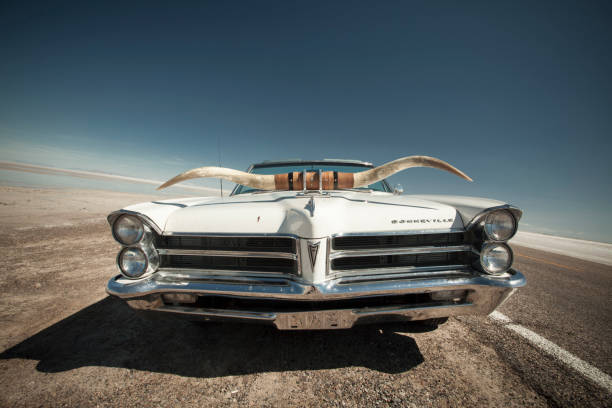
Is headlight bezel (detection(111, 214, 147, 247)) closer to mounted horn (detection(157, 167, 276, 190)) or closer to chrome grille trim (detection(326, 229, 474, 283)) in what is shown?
mounted horn (detection(157, 167, 276, 190))

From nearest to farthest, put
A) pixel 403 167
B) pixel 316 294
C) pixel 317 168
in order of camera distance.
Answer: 1. pixel 316 294
2. pixel 403 167
3. pixel 317 168

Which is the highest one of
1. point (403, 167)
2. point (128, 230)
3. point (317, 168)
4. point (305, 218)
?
point (317, 168)

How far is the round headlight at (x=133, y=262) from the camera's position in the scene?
5.25 ft

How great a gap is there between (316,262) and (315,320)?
394mm

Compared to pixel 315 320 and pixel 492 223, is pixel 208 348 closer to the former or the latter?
pixel 315 320

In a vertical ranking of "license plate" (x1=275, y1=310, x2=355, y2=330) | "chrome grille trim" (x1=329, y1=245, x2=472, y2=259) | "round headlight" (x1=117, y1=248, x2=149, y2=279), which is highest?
"chrome grille trim" (x1=329, y1=245, x2=472, y2=259)

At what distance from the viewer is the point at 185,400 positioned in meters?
1.45

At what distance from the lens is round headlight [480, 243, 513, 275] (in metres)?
1.61

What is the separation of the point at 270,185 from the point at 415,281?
1.68m

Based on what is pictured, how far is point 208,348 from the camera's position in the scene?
76.7 inches

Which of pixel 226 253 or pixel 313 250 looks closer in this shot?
pixel 313 250

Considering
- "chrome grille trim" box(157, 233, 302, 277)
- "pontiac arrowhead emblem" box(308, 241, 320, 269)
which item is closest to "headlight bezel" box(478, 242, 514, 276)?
"pontiac arrowhead emblem" box(308, 241, 320, 269)

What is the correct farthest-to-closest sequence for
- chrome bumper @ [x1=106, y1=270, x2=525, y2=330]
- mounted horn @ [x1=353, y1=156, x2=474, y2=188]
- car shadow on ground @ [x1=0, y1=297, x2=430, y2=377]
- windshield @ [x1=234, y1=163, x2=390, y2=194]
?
windshield @ [x1=234, y1=163, x2=390, y2=194] < mounted horn @ [x1=353, y1=156, x2=474, y2=188] < car shadow on ground @ [x1=0, y1=297, x2=430, y2=377] < chrome bumper @ [x1=106, y1=270, x2=525, y2=330]

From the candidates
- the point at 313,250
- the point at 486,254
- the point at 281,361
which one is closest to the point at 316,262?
the point at 313,250
